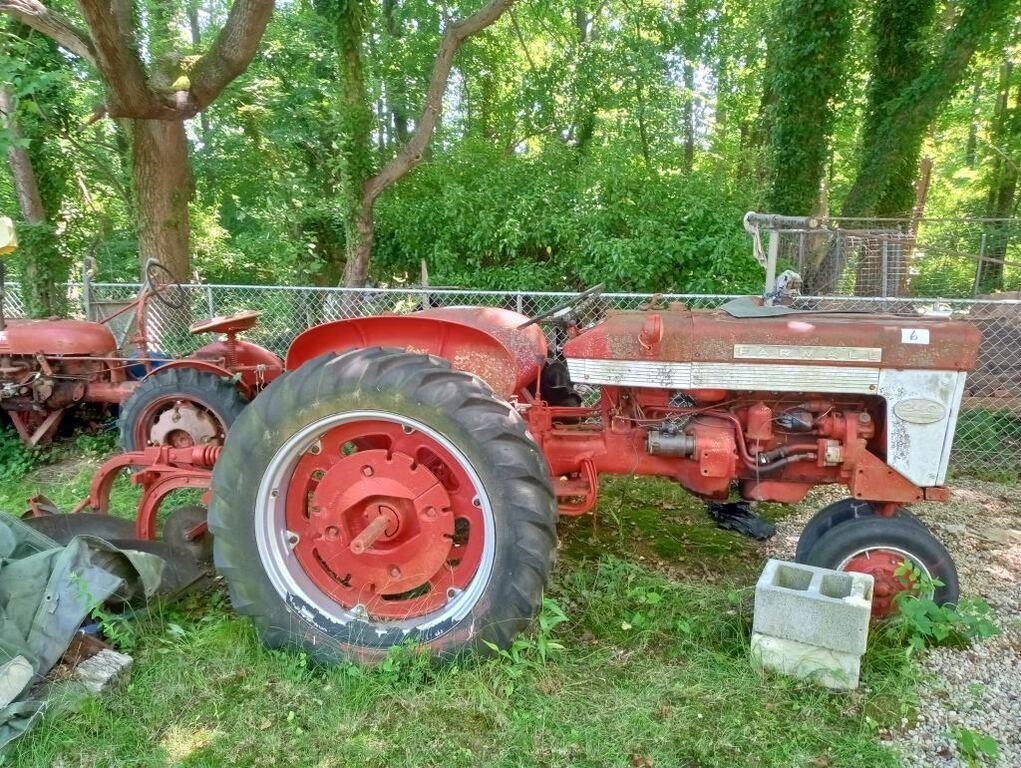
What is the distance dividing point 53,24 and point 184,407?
4.01m

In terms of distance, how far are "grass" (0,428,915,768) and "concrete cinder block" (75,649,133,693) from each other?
0.04 meters

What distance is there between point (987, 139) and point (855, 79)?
6638 millimetres

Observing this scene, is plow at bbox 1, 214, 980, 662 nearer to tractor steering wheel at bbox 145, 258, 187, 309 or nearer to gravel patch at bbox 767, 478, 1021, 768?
gravel patch at bbox 767, 478, 1021, 768

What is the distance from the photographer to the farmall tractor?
2.25 metres

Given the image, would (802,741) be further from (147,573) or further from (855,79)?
(855,79)

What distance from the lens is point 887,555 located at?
8.30 ft

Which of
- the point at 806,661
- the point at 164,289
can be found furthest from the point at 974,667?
the point at 164,289

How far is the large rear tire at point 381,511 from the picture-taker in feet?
7.30

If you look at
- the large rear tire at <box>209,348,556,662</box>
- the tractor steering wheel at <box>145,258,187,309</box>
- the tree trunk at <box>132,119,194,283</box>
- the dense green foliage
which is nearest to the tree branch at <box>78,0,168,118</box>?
the dense green foliage

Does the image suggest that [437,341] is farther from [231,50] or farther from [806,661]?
[231,50]

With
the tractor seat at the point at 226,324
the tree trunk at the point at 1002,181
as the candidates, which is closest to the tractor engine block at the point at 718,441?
the tractor seat at the point at 226,324

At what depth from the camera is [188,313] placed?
6.21m

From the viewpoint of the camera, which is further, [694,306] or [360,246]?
[360,246]

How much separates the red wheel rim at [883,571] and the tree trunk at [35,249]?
29.6ft
